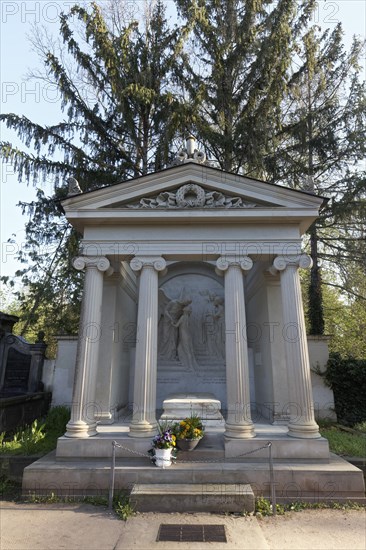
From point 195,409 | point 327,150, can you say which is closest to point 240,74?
point 327,150

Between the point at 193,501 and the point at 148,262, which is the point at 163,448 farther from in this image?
the point at 148,262

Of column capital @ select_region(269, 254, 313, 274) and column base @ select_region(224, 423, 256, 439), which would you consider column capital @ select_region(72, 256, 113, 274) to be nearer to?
column capital @ select_region(269, 254, 313, 274)

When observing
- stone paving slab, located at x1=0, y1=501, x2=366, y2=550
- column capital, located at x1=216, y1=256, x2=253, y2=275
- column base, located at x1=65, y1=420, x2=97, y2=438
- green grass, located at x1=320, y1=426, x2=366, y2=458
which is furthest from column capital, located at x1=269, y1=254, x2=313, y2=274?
column base, located at x1=65, y1=420, x2=97, y2=438

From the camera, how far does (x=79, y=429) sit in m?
7.52

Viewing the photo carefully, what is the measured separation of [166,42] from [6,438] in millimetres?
17629

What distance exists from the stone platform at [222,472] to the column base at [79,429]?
31cm

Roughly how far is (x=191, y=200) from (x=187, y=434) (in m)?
5.49

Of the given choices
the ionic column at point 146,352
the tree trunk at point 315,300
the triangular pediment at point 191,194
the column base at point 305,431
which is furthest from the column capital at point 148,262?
the tree trunk at point 315,300

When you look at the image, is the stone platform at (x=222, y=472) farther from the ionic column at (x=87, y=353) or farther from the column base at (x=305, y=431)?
the ionic column at (x=87, y=353)

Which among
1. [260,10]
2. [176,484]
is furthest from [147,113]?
[176,484]

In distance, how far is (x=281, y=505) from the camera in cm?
619

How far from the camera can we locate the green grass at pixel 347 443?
7.69m

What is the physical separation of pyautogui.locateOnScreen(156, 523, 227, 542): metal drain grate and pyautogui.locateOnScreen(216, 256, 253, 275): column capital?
515 cm

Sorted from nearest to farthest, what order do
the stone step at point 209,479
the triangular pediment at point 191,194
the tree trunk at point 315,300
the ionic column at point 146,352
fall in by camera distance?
the stone step at point 209,479 → the ionic column at point 146,352 → the triangular pediment at point 191,194 → the tree trunk at point 315,300
